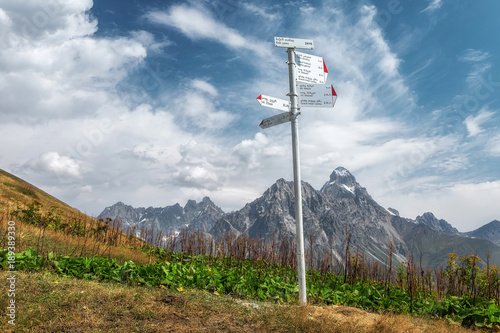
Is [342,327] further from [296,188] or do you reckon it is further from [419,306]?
[419,306]

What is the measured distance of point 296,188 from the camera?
816 centimetres

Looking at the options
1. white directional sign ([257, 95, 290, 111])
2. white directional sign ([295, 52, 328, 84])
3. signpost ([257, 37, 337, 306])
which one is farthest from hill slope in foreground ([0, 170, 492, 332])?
white directional sign ([295, 52, 328, 84])

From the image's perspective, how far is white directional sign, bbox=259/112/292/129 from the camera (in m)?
8.45

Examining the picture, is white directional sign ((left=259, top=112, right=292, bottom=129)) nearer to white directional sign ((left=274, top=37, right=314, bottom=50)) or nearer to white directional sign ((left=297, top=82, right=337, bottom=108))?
white directional sign ((left=297, top=82, right=337, bottom=108))

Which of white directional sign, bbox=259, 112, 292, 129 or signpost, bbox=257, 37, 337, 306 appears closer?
signpost, bbox=257, 37, 337, 306

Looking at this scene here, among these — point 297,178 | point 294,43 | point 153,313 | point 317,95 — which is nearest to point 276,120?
point 317,95

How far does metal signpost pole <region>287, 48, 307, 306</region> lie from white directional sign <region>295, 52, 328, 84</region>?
0.62ft

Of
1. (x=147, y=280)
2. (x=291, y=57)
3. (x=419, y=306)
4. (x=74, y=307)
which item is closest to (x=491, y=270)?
(x=419, y=306)

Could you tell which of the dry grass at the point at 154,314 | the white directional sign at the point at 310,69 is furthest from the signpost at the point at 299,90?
the dry grass at the point at 154,314

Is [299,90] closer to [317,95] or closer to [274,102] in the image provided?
[317,95]

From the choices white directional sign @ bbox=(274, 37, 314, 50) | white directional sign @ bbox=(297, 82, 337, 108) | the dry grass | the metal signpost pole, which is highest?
white directional sign @ bbox=(274, 37, 314, 50)

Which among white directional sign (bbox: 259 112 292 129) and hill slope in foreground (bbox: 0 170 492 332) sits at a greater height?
white directional sign (bbox: 259 112 292 129)

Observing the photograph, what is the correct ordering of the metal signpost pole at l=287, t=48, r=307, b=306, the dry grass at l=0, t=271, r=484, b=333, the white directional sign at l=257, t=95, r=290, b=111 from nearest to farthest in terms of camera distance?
1. the dry grass at l=0, t=271, r=484, b=333
2. the metal signpost pole at l=287, t=48, r=307, b=306
3. the white directional sign at l=257, t=95, r=290, b=111

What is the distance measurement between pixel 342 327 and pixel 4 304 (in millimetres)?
6435
